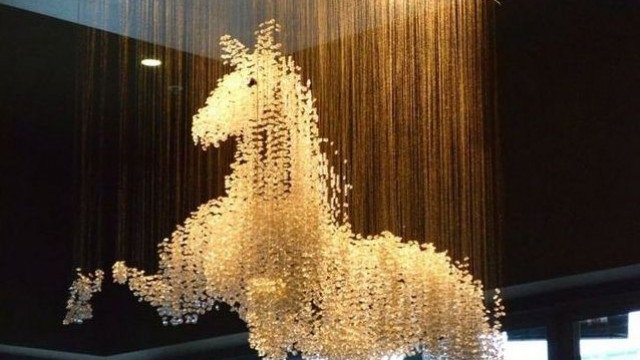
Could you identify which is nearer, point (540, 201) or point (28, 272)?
point (540, 201)

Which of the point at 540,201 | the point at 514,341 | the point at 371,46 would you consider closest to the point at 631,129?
the point at 540,201

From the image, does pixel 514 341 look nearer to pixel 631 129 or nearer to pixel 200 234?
pixel 631 129

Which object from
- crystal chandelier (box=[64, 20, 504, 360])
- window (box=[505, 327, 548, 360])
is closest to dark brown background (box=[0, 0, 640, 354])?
crystal chandelier (box=[64, 20, 504, 360])

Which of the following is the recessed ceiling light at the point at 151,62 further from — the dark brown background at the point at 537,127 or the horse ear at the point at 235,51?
the horse ear at the point at 235,51

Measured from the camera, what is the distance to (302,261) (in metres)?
6.71

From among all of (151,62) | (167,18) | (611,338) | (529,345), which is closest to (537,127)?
(611,338)

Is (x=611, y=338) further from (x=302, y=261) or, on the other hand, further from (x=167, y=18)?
(x=167, y=18)

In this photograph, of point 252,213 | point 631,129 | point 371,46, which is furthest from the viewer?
point 631,129

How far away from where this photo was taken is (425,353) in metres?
7.00

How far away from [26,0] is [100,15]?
0.46 metres

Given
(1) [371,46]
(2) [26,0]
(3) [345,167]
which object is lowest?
(3) [345,167]

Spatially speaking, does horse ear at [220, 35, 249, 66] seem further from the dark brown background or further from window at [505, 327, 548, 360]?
window at [505, 327, 548, 360]

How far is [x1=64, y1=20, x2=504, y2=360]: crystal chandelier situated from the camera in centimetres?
676

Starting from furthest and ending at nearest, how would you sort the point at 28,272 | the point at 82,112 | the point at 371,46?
the point at 28,272, the point at 82,112, the point at 371,46
